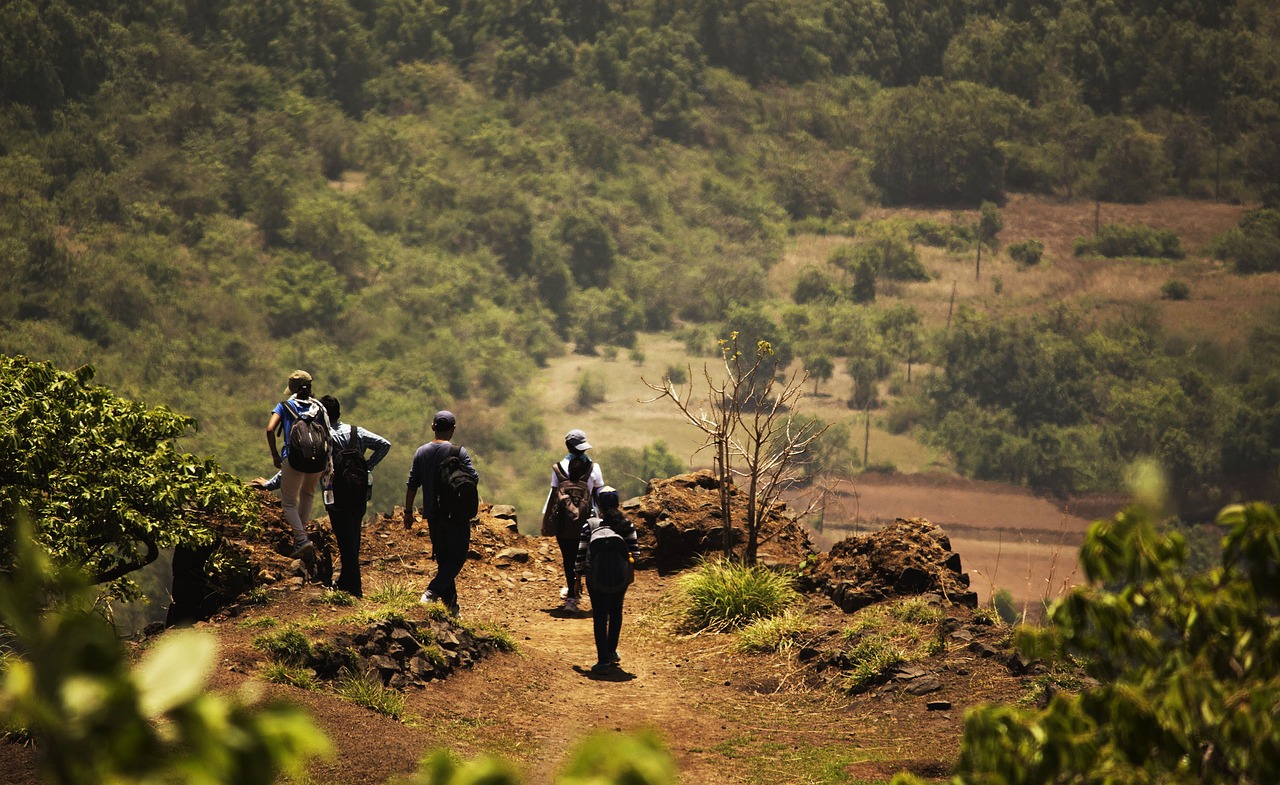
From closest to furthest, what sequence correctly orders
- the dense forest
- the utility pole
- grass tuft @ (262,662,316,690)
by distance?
grass tuft @ (262,662,316,690), the dense forest, the utility pole

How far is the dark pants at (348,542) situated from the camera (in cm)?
977

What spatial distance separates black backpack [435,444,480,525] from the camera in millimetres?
9539

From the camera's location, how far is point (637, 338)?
85875mm

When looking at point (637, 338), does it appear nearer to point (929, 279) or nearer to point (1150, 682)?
point (929, 279)

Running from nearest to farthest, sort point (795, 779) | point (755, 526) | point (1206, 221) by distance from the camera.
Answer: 1. point (795, 779)
2. point (755, 526)
3. point (1206, 221)

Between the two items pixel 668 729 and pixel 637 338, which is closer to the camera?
pixel 668 729

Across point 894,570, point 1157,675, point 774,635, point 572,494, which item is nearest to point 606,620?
point 572,494

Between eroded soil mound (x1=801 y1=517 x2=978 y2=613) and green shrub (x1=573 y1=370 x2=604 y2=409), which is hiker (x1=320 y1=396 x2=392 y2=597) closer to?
eroded soil mound (x1=801 y1=517 x2=978 y2=613)

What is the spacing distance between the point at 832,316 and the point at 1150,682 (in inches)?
3190

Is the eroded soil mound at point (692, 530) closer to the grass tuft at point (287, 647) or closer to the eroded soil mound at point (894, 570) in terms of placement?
the eroded soil mound at point (894, 570)

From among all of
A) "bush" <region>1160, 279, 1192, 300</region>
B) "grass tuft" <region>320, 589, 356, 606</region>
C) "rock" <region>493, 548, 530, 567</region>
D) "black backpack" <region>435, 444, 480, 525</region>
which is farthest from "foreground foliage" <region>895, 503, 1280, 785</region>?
"bush" <region>1160, 279, 1192, 300</region>

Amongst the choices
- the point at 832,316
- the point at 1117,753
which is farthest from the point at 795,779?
the point at 832,316

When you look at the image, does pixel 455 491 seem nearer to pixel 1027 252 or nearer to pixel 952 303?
pixel 952 303

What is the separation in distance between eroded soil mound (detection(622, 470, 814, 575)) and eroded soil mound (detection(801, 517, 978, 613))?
3.93ft
